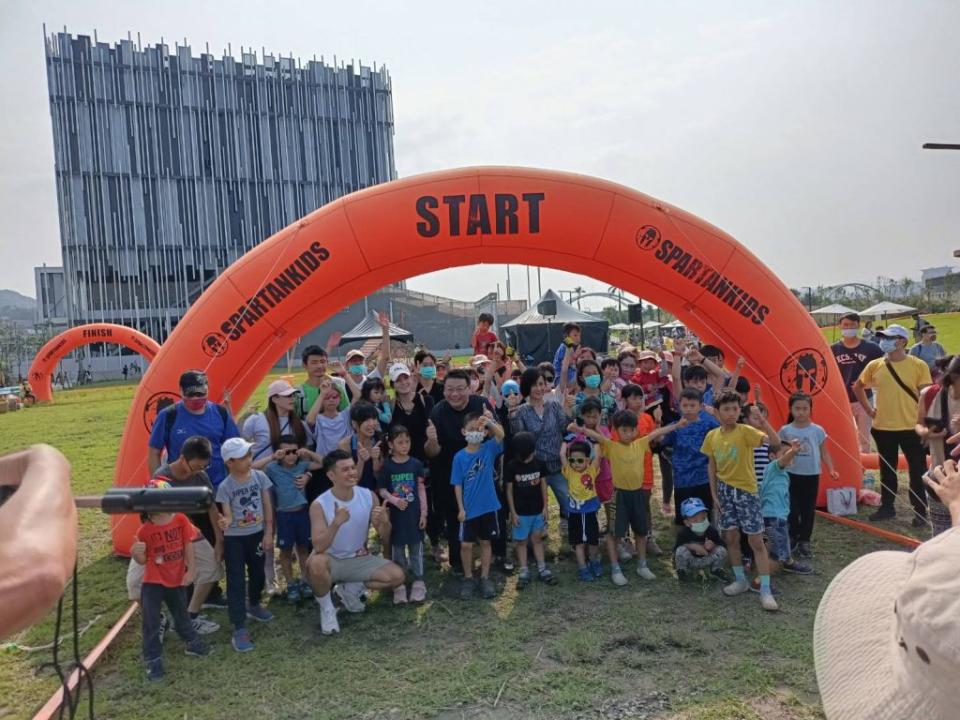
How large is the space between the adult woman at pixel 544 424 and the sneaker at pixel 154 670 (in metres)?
3.04

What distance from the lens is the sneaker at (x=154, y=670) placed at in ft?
13.0

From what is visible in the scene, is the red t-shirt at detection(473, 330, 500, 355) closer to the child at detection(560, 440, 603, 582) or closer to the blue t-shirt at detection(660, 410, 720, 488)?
the child at detection(560, 440, 603, 582)

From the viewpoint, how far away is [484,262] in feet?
21.3

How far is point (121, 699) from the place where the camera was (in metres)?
3.77

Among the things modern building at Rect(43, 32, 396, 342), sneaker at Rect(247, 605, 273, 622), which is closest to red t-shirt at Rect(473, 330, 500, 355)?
sneaker at Rect(247, 605, 273, 622)

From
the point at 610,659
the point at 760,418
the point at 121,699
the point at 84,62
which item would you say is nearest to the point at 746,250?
the point at 760,418

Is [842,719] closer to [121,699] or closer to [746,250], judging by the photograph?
[121,699]

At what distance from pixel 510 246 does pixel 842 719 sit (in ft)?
17.3

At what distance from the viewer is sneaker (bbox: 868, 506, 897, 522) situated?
6.18 metres

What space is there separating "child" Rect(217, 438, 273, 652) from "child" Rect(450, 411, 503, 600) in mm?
1448

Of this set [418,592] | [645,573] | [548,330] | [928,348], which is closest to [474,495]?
[418,592]

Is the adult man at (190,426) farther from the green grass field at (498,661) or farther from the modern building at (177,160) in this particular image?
the modern building at (177,160)

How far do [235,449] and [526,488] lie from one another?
226 centimetres

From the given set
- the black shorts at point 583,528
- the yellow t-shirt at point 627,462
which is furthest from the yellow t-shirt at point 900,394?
the black shorts at point 583,528
